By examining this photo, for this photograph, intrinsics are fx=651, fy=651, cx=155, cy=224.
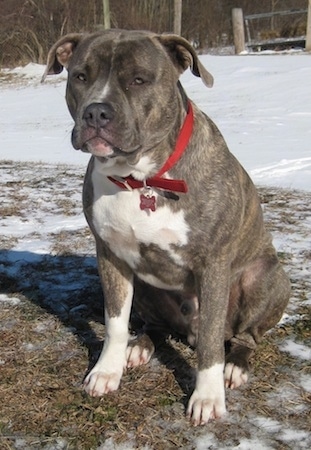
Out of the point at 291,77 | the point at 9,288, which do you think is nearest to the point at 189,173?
the point at 9,288

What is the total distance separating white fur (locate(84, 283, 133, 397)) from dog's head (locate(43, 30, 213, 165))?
0.80 m

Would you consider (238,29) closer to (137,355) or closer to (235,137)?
(235,137)

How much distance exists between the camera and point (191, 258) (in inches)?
109

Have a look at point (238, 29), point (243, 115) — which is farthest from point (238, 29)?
point (243, 115)

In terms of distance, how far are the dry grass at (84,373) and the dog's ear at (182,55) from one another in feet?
4.39

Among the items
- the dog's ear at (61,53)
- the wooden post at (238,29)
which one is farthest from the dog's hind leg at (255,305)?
the wooden post at (238,29)

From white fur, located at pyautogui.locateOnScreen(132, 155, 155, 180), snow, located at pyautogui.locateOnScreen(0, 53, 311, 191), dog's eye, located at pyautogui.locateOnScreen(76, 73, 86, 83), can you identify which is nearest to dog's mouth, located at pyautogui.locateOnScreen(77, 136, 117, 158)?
white fur, located at pyautogui.locateOnScreen(132, 155, 155, 180)

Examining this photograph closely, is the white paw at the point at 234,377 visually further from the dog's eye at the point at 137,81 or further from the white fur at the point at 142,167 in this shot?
the dog's eye at the point at 137,81

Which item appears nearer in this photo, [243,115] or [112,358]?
[112,358]

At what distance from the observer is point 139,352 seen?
10.2 feet

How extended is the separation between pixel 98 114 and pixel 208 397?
1.22 metres

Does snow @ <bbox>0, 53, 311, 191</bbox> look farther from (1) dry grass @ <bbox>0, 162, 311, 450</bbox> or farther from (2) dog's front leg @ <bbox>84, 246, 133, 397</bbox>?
(2) dog's front leg @ <bbox>84, 246, 133, 397</bbox>

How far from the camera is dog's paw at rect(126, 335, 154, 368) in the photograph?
3.09 m

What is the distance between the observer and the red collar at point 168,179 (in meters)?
2.70
